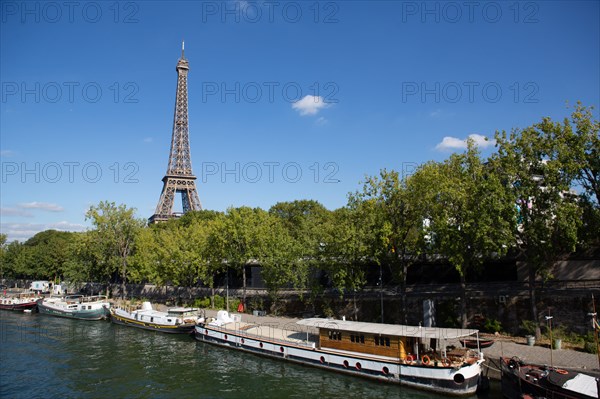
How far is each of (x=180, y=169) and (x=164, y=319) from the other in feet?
250

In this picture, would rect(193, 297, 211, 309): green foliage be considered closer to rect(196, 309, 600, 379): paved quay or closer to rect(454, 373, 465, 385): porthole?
rect(196, 309, 600, 379): paved quay

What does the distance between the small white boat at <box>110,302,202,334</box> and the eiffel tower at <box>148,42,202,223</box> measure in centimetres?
5908

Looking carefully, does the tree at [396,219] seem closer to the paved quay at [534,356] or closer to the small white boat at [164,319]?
the paved quay at [534,356]

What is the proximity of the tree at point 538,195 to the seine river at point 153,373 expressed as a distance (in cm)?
1333

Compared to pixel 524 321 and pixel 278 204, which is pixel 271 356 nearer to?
pixel 524 321

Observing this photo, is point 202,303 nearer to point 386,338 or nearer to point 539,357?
point 386,338

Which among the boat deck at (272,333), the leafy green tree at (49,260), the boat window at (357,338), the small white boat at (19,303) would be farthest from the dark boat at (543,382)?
the leafy green tree at (49,260)

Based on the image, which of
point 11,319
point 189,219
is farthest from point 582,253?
point 189,219

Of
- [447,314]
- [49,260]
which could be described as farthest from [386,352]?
[49,260]

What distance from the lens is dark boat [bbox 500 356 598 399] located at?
21.8m

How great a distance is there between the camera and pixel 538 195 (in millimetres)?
35000

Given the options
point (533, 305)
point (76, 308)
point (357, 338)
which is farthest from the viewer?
point (76, 308)

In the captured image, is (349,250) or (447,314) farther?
(349,250)

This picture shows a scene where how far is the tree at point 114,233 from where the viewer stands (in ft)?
241
